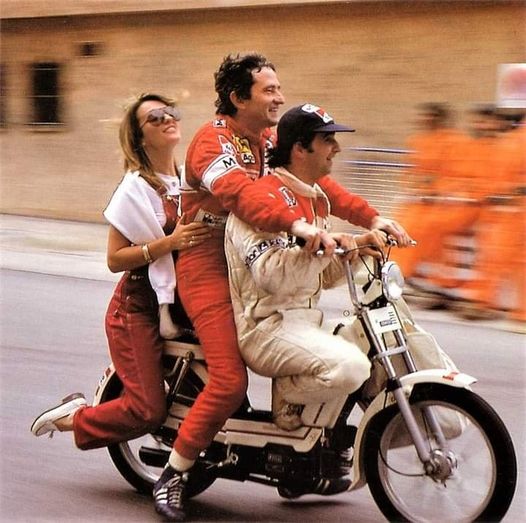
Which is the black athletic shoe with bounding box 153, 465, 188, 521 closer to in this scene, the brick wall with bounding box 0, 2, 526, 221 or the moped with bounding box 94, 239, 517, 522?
the moped with bounding box 94, 239, 517, 522

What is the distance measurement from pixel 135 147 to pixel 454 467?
1921 mm

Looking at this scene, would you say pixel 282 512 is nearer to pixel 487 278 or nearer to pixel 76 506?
pixel 76 506

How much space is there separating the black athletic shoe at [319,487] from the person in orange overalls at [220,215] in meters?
0.38

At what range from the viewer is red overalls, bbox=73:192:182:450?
5.06 metres

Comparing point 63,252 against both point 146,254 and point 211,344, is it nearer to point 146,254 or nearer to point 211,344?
point 146,254

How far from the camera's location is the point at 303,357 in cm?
454

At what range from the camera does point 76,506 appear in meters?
5.26

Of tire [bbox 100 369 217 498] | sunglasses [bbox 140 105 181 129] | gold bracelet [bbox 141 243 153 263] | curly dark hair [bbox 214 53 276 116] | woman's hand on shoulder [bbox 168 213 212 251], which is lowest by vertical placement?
tire [bbox 100 369 217 498]

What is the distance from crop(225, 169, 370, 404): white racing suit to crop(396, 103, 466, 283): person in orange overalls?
5.47 m

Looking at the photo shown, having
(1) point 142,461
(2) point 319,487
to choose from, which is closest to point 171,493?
(1) point 142,461

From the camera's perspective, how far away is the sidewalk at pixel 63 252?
378 inches

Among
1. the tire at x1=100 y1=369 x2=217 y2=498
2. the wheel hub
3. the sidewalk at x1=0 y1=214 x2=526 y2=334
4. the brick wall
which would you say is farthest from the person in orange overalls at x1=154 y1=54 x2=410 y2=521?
the brick wall

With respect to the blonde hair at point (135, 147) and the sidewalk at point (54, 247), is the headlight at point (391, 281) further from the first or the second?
the sidewalk at point (54, 247)

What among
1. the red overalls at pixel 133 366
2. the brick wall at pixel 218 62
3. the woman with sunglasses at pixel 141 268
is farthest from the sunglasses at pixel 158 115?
the brick wall at pixel 218 62
